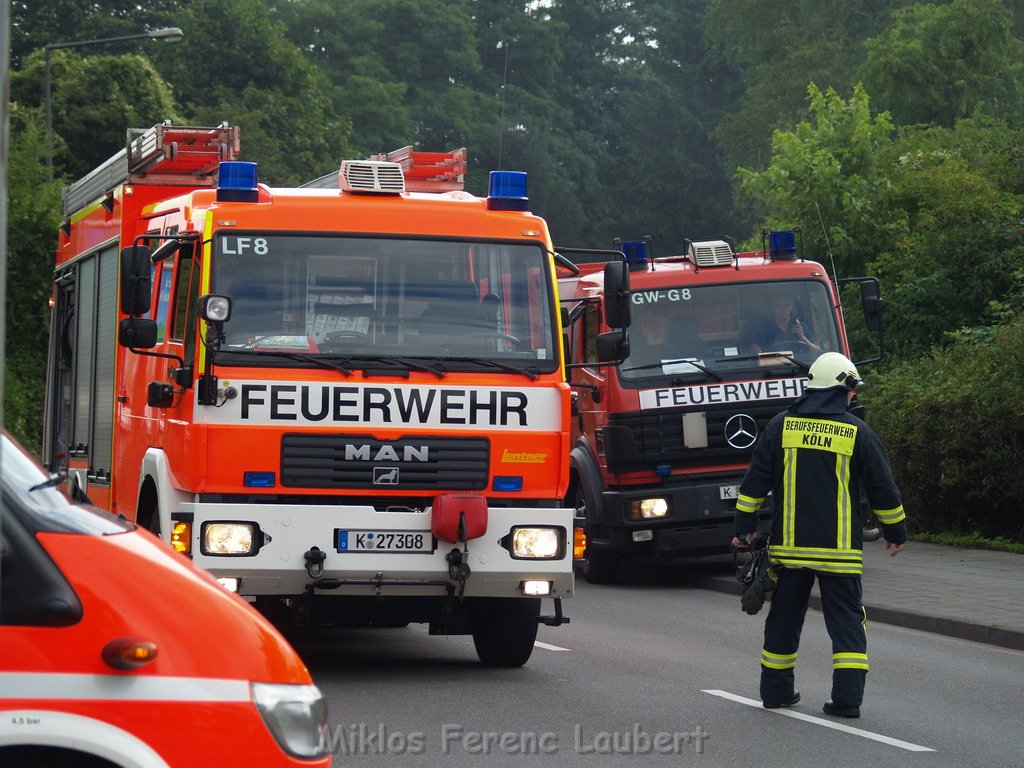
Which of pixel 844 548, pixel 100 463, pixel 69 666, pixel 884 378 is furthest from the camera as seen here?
pixel 884 378

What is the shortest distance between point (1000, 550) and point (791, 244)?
4481mm

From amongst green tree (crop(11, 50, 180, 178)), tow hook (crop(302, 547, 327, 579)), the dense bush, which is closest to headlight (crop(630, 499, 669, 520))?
the dense bush

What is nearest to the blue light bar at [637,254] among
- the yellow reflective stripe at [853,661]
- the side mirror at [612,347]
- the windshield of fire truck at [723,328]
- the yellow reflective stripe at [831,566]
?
the windshield of fire truck at [723,328]

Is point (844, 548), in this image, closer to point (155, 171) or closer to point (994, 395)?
point (155, 171)

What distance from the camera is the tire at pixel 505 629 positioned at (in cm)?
1004

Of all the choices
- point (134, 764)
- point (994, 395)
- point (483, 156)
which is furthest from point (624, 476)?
point (483, 156)

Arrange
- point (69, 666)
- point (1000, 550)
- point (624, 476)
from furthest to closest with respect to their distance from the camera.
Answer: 1. point (1000, 550)
2. point (624, 476)
3. point (69, 666)

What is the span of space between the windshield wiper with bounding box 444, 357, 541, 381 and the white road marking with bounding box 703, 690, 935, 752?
6.52ft

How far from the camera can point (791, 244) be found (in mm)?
15750

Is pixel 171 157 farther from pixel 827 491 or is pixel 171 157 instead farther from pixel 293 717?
pixel 293 717

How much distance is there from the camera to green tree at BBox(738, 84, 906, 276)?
2570 cm

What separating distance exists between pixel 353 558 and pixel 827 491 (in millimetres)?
2504

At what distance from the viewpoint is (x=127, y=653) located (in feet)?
12.6

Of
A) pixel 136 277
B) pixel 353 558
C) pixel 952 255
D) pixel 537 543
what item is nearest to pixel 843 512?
pixel 537 543
